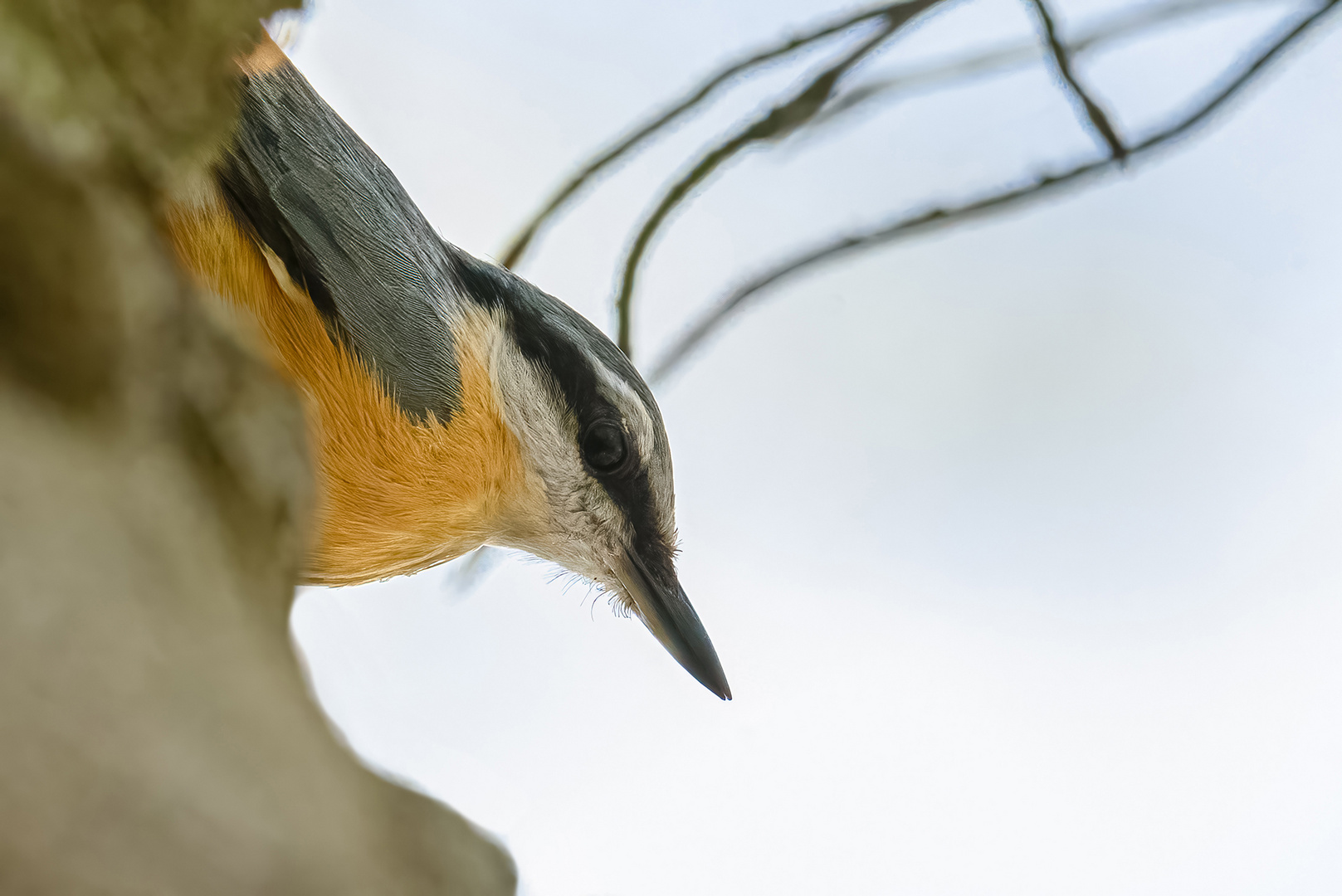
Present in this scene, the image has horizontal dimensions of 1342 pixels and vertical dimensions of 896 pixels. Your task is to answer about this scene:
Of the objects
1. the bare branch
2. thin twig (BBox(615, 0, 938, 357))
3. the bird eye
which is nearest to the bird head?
the bird eye

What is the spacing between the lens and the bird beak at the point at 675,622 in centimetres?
81

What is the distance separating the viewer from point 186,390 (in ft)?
0.79

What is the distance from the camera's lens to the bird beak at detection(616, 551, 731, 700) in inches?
31.9

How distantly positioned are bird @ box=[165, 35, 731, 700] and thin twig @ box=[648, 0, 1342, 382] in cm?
17

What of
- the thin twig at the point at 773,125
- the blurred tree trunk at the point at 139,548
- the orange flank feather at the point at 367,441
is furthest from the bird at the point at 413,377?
the blurred tree trunk at the point at 139,548

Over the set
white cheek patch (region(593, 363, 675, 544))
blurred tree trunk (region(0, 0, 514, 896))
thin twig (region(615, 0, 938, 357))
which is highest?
thin twig (region(615, 0, 938, 357))

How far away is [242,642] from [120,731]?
0.14 feet

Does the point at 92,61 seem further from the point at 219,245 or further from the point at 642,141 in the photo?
the point at 642,141

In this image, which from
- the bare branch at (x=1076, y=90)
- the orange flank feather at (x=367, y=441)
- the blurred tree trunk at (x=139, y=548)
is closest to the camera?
the blurred tree trunk at (x=139, y=548)

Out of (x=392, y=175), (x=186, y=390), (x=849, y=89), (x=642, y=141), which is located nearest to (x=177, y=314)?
(x=186, y=390)

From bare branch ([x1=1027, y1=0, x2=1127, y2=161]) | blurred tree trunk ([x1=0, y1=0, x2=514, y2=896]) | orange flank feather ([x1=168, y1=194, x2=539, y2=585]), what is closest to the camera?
blurred tree trunk ([x1=0, y1=0, x2=514, y2=896])

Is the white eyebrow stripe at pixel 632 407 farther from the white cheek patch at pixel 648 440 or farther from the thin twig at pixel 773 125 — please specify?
the thin twig at pixel 773 125

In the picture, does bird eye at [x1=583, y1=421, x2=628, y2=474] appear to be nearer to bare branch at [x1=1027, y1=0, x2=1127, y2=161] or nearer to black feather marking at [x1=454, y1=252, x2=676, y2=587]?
black feather marking at [x1=454, y1=252, x2=676, y2=587]

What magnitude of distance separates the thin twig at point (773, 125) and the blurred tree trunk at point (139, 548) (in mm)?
608
